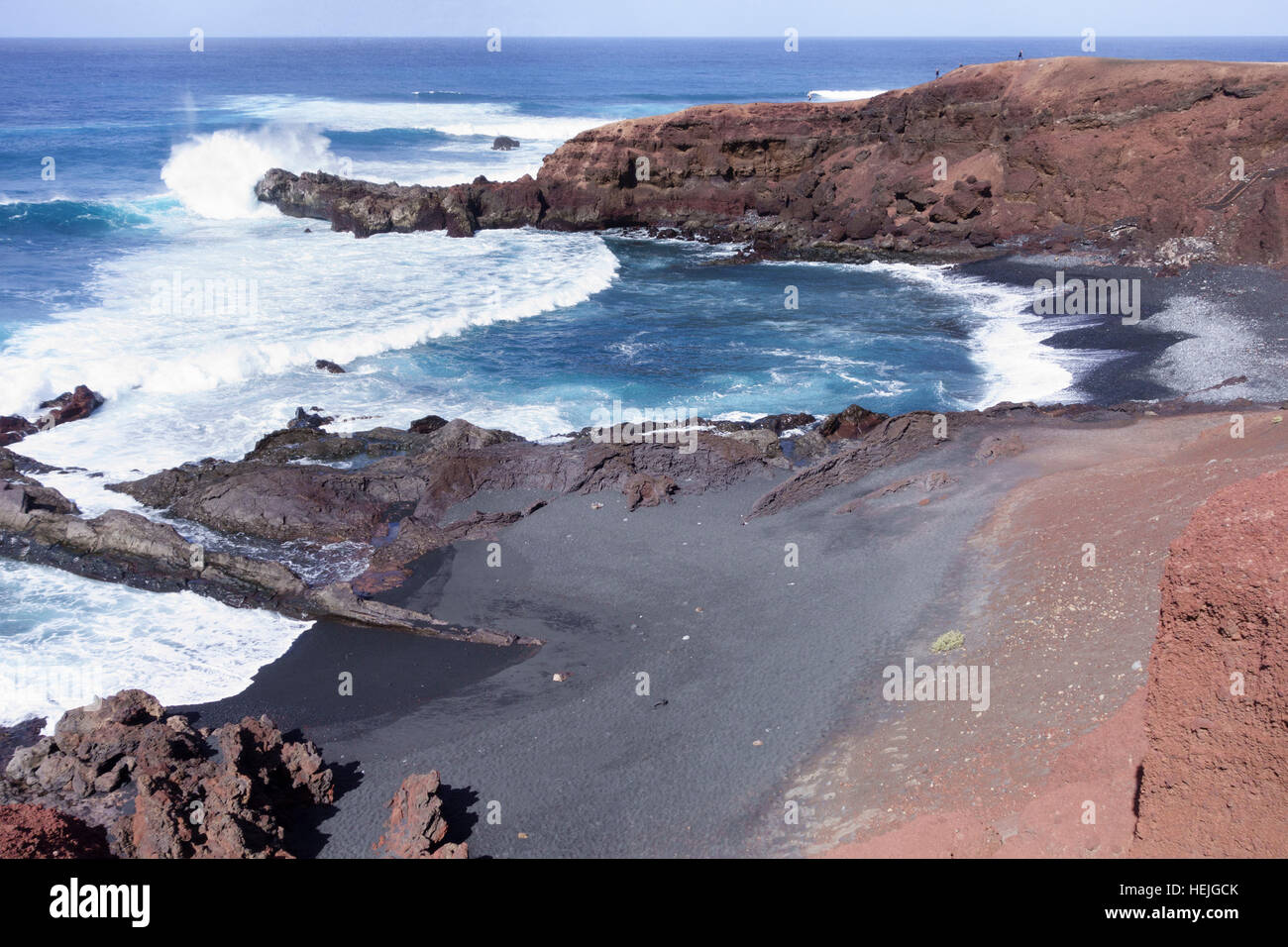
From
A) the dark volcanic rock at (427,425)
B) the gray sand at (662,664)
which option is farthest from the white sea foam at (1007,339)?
the dark volcanic rock at (427,425)

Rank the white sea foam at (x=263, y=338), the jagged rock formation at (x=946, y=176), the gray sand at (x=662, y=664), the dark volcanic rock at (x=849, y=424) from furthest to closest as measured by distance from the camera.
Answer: the jagged rock formation at (x=946, y=176) → the white sea foam at (x=263, y=338) → the dark volcanic rock at (x=849, y=424) → the gray sand at (x=662, y=664)

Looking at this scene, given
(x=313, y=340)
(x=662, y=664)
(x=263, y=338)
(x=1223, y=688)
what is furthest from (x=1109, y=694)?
(x=263, y=338)

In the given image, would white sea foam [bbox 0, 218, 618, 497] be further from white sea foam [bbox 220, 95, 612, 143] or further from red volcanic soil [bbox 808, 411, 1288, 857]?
white sea foam [bbox 220, 95, 612, 143]

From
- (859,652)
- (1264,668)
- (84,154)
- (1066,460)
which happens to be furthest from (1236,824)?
(84,154)

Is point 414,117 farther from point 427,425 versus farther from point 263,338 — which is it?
point 427,425

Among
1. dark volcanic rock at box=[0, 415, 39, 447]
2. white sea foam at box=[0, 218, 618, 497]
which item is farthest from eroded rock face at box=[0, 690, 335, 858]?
dark volcanic rock at box=[0, 415, 39, 447]

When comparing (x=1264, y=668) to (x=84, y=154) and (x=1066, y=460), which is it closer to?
(x=1066, y=460)

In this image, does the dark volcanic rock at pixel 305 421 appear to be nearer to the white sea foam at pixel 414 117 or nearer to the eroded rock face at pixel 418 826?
the eroded rock face at pixel 418 826
